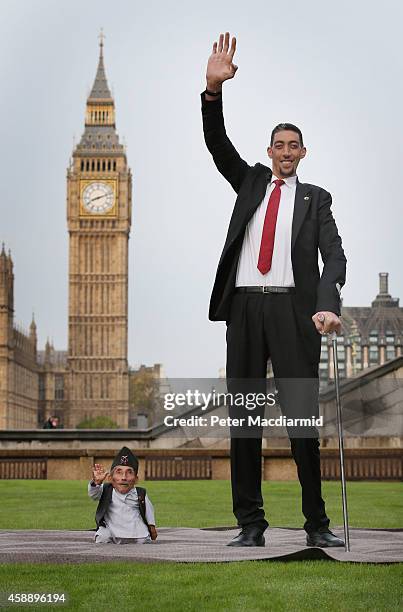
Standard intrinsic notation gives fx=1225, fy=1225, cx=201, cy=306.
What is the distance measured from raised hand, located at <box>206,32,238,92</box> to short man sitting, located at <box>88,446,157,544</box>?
1579mm

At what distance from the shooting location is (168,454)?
15875mm

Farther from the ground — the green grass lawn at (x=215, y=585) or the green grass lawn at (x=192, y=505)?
the green grass lawn at (x=192, y=505)

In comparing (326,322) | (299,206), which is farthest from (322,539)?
(299,206)

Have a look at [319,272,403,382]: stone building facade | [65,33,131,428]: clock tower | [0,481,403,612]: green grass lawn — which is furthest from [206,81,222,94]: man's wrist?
[319,272,403,382]: stone building facade

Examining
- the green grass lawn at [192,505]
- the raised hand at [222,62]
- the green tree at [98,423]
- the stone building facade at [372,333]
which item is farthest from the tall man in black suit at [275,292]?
the stone building facade at [372,333]

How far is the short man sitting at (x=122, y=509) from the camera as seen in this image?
16.2 ft

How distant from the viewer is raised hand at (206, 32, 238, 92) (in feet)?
14.7

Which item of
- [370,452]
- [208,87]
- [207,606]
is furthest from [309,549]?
[370,452]

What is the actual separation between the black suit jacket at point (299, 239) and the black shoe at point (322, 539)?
0.66 meters

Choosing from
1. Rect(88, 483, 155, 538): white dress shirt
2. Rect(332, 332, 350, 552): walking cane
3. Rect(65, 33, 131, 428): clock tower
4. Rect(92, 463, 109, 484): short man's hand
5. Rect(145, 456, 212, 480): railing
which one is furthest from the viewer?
Rect(65, 33, 131, 428): clock tower

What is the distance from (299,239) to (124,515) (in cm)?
134

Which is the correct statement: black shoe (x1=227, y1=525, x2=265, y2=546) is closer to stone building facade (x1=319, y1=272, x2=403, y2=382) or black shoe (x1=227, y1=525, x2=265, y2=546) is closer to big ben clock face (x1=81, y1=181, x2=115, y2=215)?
stone building facade (x1=319, y1=272, x2=403, y2=382)

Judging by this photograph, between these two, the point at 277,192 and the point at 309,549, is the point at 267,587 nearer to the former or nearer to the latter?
the point at 309,549

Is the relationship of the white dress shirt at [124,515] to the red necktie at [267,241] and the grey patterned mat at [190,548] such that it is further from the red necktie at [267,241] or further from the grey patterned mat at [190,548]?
the red necktie at [267,241]
